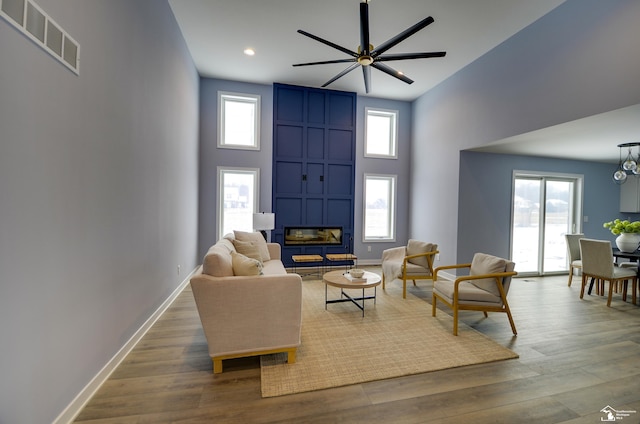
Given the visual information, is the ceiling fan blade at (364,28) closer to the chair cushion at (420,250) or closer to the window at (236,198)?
the chair cushion at (420,250)

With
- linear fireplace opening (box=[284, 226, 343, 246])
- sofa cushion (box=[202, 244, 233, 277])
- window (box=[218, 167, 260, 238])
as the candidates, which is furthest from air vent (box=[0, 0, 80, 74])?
linear fireplace opening (box=[284, 226, 343, 246])

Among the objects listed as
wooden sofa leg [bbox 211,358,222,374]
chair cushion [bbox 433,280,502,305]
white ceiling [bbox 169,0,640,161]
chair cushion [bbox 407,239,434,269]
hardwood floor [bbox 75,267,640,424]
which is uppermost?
white ceiling [bbox 169,0,640,161]

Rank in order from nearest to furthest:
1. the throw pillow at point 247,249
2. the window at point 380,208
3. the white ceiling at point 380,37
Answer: the white ceiling at point 380,37
the throw pillow at point 247,249
the window at point 380,208

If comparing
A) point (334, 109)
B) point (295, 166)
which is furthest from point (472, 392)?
point (334, 109)

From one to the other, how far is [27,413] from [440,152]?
6209 millimetres

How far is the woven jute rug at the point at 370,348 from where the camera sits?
222 centimetres

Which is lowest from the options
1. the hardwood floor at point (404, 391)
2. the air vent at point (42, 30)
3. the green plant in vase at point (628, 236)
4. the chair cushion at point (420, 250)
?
the hardwood floor at point (404, 391)

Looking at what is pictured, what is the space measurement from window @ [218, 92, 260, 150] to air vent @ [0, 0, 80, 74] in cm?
414

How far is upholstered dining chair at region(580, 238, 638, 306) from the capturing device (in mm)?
4008

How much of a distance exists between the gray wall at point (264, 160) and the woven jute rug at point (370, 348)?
300 cm

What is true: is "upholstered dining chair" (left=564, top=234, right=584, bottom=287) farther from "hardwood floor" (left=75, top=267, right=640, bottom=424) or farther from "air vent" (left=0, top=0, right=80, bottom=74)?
"air vent" (left=0, top=0, right=80, bottom=74)

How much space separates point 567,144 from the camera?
4.46m

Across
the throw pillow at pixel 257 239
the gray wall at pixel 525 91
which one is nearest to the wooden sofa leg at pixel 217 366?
the throw pillow at pixel 257 239

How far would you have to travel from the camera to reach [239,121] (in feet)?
19.6
